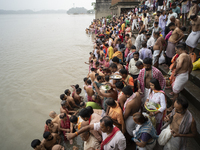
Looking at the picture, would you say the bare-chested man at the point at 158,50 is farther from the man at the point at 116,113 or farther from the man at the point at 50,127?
the man at the point at 50,127

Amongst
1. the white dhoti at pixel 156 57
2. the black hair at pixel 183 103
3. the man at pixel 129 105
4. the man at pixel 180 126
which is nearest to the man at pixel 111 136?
the man at pixel 129 105

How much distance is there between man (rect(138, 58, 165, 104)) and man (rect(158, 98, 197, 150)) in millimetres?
1024

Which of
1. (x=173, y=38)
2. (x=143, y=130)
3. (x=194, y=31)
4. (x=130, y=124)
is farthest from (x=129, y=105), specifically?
(x=194, y=31)

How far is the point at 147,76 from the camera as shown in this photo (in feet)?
10.9

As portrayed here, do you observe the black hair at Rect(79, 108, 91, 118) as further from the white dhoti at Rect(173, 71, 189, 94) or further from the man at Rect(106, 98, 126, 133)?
the white dhoti at Rect(173, 71, 189, 94)

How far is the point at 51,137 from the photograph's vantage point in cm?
353

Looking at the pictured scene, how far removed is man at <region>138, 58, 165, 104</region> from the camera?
3.20 m

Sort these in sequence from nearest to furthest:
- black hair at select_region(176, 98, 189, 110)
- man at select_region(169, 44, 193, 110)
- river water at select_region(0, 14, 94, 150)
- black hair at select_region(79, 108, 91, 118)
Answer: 1. black hair at select_region(176, 98, 189, 110)
2. black hair at select_region(79, 108, 91, 118)
3. man at select_region(169, 44, 193, 110)
4. river water at select_region(0, 14, 94, 150)

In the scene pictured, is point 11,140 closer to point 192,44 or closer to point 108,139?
point 108,139

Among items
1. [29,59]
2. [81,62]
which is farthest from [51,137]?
[29,59]

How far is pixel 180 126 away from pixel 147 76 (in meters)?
1.41

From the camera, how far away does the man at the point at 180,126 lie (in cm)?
210

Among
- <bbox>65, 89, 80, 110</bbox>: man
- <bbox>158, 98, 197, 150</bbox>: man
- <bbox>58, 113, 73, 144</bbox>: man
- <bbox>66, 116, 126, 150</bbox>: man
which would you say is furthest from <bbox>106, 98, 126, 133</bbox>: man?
<bbox>65, 89, 80, 110</bbox>: man

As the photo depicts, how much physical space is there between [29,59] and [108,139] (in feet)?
44.4
